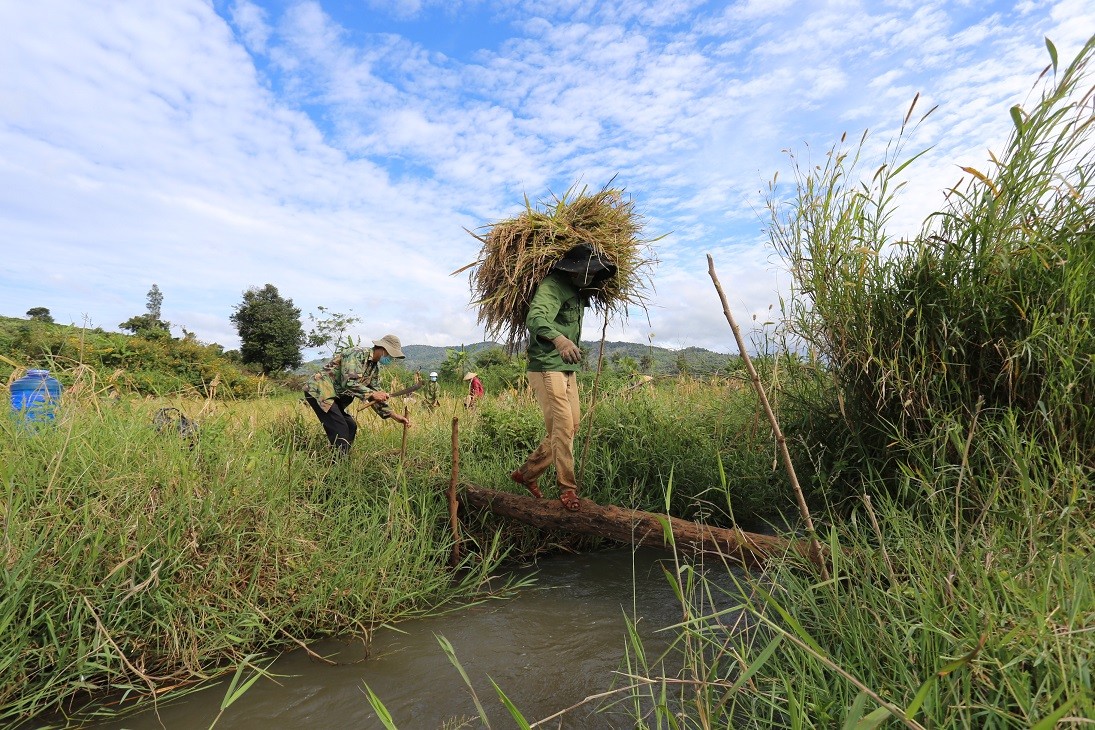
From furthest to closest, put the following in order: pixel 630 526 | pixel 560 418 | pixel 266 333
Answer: pixel 266 333 < pixel 560 418 < pixel 630 526

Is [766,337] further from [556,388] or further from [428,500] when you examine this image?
[428,500]

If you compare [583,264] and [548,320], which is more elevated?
[583,264]

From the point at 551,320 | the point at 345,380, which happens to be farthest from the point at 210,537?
the point at 345,380

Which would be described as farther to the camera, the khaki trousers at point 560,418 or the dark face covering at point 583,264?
the dark face covering at point 583,264

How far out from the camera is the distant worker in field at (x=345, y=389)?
230 inches

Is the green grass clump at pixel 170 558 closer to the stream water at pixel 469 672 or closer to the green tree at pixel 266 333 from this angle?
the stream water at pixel 469 672

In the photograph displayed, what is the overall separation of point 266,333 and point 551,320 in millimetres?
30143

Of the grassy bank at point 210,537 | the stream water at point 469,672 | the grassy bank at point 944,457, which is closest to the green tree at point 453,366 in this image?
the grassy bank at point 210,537

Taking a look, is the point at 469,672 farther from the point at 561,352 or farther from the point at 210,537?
the point at 561,352

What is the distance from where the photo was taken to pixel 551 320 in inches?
166

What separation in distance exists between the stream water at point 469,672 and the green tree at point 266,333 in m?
29.4

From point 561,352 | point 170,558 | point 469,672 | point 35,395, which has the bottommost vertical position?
point 469,672

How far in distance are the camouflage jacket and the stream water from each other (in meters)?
2.73

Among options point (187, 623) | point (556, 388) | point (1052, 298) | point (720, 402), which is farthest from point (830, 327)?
point (187, 623)
